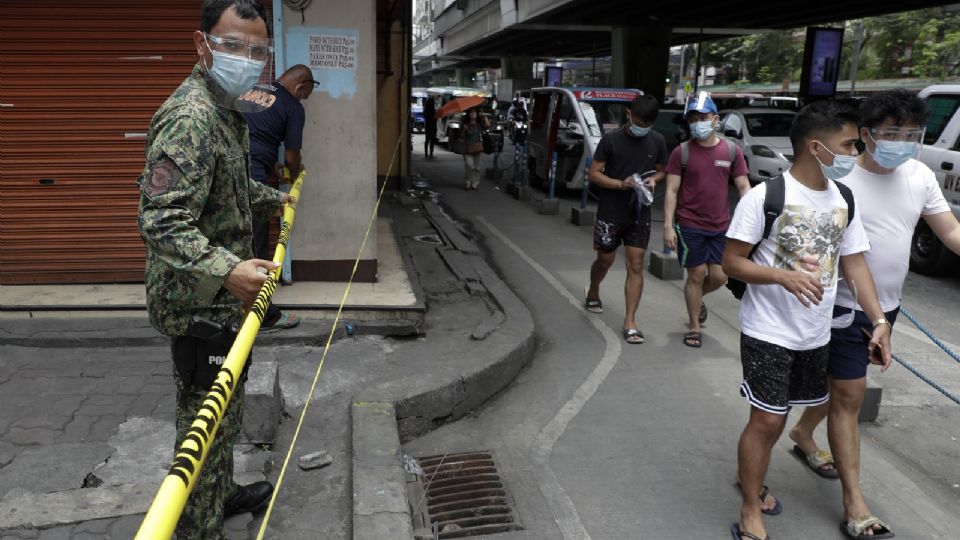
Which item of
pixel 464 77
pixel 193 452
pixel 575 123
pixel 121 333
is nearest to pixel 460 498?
pixel 193 452

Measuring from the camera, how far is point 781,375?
3.32m

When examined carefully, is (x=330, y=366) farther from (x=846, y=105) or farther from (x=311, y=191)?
(x=846, y=105)

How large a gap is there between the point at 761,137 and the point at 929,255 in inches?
266

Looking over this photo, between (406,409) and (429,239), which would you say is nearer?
(406,409)

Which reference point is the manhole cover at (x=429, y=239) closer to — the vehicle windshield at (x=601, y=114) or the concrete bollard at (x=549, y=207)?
the concrete bollard at (x=549, y=207)

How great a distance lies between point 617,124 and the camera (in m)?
14.4

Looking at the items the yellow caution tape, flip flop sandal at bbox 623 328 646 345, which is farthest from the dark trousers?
the yellow caution tape

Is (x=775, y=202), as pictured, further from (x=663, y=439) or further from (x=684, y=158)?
(x=684, y=158)

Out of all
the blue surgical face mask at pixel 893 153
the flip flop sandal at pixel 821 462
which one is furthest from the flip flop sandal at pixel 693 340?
the blue surgical face mask at pixel 893 153

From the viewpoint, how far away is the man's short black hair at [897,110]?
11.7ft

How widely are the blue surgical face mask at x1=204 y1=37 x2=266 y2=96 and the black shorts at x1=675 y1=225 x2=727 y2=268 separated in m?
4.19

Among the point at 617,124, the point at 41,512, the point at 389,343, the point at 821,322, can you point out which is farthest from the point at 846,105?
the point at 617,124

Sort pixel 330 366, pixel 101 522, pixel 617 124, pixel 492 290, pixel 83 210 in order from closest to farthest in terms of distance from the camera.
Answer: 1. pixel 101 522
2. pixel 330 366
3. pixel 83 210
4. pixel 492 290
5. pixel 617 124

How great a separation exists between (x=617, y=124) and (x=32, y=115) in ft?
35.1
